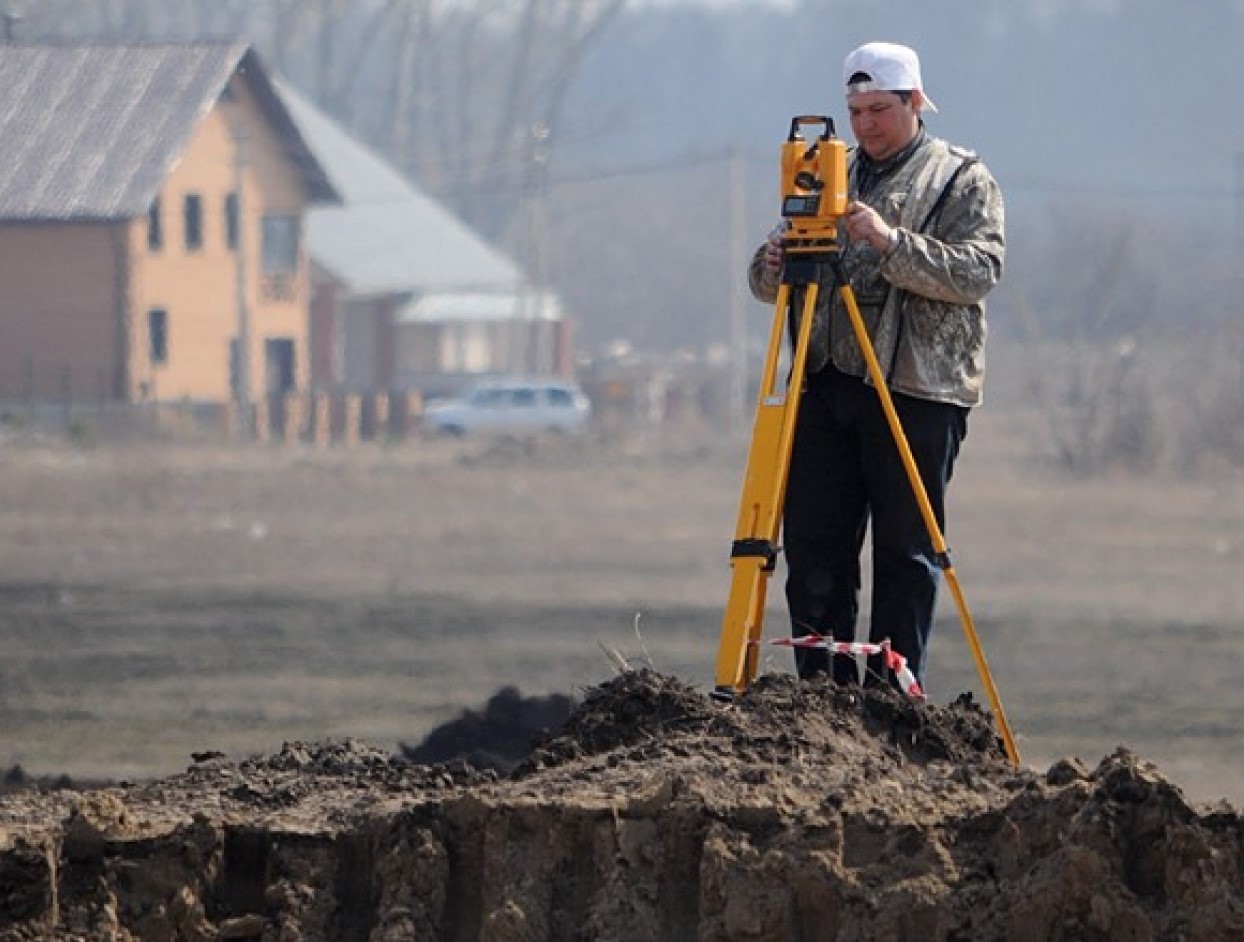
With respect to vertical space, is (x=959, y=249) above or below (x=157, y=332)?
above

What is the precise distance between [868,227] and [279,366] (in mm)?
27418

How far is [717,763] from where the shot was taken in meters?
5.57

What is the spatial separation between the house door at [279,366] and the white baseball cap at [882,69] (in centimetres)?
2552

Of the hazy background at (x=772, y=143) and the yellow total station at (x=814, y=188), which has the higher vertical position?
the hazy background at (x=772, y=143)

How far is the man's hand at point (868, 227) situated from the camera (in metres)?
6.52

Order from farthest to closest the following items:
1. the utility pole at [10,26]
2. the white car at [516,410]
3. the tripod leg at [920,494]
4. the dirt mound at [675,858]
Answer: the white car at [516,410] → the utility pole at [10,26] → the tripod leg at [920,494] → the dirt mound at [675,858]

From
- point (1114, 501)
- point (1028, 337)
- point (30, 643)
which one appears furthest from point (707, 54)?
point (30, 643)

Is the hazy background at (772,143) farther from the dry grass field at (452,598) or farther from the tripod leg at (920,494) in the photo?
the tripod leg at (920,494)

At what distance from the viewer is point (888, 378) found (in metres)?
6.78

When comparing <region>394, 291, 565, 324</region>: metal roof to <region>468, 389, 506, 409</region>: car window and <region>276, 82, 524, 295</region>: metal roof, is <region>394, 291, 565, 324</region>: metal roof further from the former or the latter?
<region>468, 389, 506, 409</region>: car window

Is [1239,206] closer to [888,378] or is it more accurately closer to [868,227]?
[888,378]

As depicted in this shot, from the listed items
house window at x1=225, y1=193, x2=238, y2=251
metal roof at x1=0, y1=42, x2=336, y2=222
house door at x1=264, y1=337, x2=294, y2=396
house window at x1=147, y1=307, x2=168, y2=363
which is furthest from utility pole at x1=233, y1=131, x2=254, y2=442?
house window at x1=147, y1=307, x2=168, y2=363

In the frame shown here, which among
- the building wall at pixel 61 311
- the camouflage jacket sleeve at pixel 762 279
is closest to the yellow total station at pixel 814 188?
the camouflage jacket sleeve at pixel 762 279

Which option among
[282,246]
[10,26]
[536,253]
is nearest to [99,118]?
[10,26]
